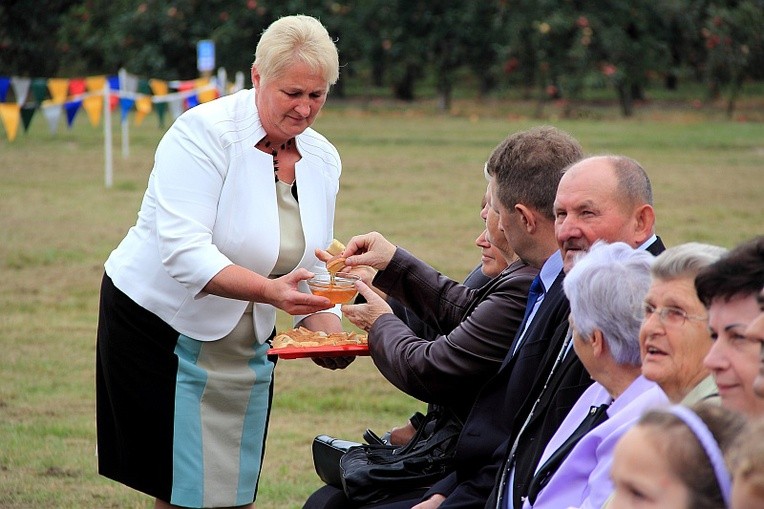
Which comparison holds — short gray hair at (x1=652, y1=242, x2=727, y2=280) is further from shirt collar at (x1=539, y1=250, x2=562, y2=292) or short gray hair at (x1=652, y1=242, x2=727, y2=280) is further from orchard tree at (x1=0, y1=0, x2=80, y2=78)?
orchard tree at (x1=0, y1=0, x2=80, y2=78)

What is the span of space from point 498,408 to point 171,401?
1237 mm

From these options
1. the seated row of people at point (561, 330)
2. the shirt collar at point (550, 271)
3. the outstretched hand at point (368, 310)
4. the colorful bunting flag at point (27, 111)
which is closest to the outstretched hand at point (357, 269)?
the seated row of people at point (561, 330)

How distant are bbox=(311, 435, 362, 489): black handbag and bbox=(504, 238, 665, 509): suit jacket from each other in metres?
0.95

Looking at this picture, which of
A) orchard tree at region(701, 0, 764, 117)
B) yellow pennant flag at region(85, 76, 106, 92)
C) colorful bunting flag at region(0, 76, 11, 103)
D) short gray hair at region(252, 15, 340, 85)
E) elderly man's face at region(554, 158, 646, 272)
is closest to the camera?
elderly man's face at region(554, 158, 646, 272)

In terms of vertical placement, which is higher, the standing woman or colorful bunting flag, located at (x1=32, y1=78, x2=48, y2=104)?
the standing woman

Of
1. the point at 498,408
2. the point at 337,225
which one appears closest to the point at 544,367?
the point at 498,408

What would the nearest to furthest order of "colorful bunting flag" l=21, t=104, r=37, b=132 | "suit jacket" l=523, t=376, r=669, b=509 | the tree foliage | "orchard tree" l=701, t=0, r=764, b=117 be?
"suit jacket" l=523, t=376, r=669, b=509
"colorful bunting flag" l=21, t=104, r=37, b=132
"orchard tree" l=701, t=0, r=764, b=117
the tree foliage

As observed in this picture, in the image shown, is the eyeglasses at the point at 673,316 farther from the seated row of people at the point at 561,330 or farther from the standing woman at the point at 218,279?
the standing woman at the point at 218,279

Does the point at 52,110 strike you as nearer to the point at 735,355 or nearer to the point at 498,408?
the point at 498,408

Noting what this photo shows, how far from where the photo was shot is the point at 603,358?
292cm

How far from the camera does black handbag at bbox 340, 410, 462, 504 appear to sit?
12.4 ft

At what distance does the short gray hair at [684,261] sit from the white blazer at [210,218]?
5.13ft

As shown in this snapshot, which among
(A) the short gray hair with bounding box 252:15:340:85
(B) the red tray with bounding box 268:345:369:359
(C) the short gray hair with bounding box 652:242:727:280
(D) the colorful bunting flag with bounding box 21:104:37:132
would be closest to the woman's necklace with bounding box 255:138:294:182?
(A) the short gray hair with bounding box 252:15:340:85

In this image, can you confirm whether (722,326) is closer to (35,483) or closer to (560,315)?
(560,315)
